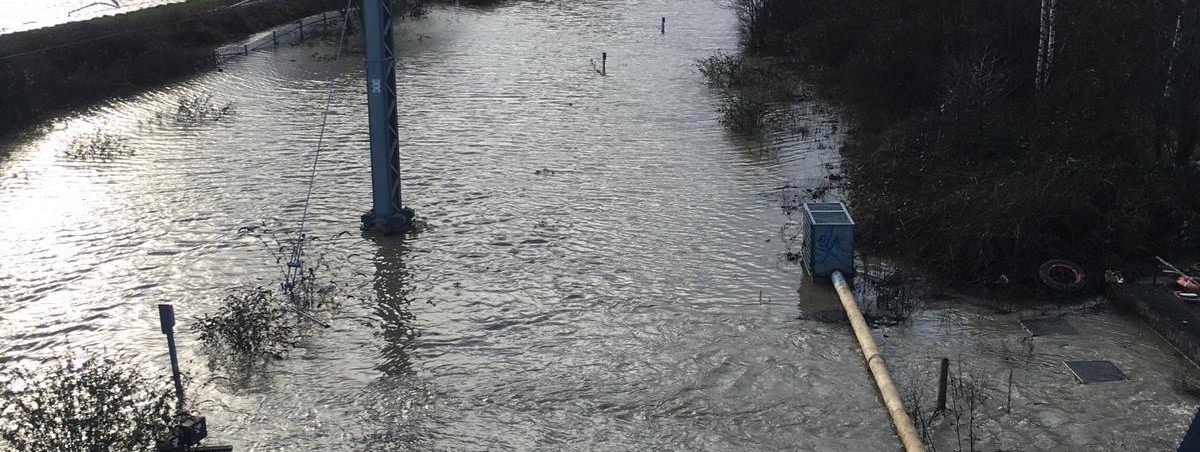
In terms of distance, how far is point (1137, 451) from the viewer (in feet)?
28.4

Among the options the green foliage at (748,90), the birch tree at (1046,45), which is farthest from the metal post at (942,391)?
the green foliage at (748,90)

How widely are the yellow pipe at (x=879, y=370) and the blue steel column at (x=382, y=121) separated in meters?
6.62

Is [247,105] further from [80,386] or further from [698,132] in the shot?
[80,386]

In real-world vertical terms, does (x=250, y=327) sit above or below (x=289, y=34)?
below

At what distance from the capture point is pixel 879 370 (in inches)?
392

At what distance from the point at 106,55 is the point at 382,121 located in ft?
60.7

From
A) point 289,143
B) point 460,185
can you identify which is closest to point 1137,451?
point 460,185

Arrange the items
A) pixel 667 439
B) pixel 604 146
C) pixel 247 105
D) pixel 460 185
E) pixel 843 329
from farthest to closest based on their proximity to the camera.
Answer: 1. pixel 247 105
2. pixel 604 146
3. pixel 460 185
4. pixel 843 329
5. pixel 667 439

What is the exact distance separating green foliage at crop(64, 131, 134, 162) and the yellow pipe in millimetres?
14798

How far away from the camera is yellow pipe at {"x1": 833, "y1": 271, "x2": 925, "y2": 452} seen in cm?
872

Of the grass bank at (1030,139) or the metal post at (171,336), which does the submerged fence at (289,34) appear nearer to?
the grass bank at (1030,139)

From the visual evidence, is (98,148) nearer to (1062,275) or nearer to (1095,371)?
(1062,275)

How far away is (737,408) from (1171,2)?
386 inches

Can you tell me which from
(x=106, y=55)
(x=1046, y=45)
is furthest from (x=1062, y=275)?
(x=106, y=55)
